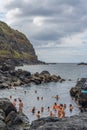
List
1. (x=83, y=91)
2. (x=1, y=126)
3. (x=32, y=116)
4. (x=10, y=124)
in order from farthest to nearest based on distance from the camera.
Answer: (x=83, y=91) → (x=32, y=116) → (x=10, y=124) → (x=1, y=126)

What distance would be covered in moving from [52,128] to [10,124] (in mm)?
31245

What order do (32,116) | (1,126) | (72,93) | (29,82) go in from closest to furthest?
(1,126) → (32,116) → (72,93) → (29,82)

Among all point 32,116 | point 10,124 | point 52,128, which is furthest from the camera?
point 32,116

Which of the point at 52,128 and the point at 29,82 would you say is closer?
the point at 52,128

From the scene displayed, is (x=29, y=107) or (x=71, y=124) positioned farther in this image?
(x=29, y=107)

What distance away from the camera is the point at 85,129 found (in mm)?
14609

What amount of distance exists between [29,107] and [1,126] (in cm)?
4348

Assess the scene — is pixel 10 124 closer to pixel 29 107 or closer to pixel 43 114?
pixel 43 114

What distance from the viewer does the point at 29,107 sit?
79312 mm

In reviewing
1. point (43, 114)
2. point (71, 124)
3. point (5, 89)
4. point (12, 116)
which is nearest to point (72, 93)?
point (5, 89)

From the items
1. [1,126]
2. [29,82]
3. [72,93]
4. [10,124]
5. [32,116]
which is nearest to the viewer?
[1,126]

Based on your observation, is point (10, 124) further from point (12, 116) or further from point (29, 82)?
point (29, 82)

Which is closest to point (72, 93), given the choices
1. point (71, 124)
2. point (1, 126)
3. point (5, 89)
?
point (5, 89)

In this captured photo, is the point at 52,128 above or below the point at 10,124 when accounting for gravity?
above
